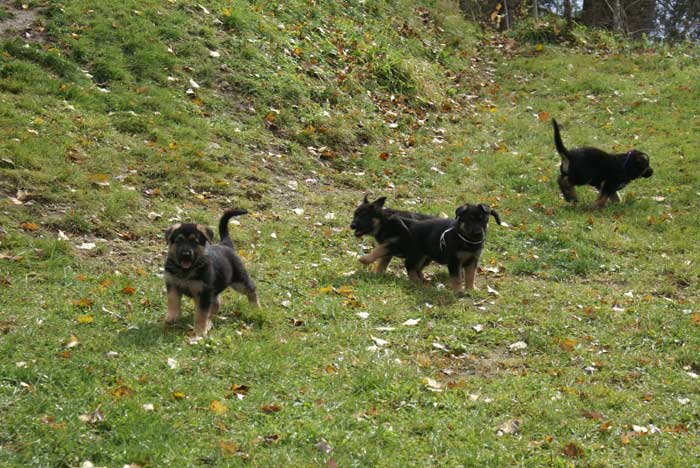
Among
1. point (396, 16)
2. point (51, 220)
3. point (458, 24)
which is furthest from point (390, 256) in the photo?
point (458, 24)

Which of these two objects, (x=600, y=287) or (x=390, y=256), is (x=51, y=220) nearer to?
(x=390, y=256)

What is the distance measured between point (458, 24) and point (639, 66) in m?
5.54

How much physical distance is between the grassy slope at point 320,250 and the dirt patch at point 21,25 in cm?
19

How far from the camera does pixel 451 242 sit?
31.3ft

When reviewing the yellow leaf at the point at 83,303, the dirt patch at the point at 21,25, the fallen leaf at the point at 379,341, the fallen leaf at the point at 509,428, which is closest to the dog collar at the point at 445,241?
the fallen leaf at the point at 379,341

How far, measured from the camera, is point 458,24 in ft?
80.0

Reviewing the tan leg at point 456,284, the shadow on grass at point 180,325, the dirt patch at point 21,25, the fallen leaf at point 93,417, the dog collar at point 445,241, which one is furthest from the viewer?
the dirt patch at point 21,25

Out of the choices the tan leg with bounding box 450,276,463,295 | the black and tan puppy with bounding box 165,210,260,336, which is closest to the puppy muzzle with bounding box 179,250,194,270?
the black and tan puppy with bounding box 165,210,260,336

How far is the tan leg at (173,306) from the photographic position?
7.63 metres

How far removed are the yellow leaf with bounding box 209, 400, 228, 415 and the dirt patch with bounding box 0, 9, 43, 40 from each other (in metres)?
10.0

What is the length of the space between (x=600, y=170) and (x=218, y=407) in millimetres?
9207

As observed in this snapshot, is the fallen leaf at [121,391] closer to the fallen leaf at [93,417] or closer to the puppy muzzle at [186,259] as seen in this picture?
the fallen leaf at [93,417]

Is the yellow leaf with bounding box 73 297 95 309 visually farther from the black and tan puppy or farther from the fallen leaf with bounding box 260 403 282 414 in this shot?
the fallen leaf with bounding box 260 403 282 414

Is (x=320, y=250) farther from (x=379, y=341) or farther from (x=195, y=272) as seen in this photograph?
(x=195, y=272)
